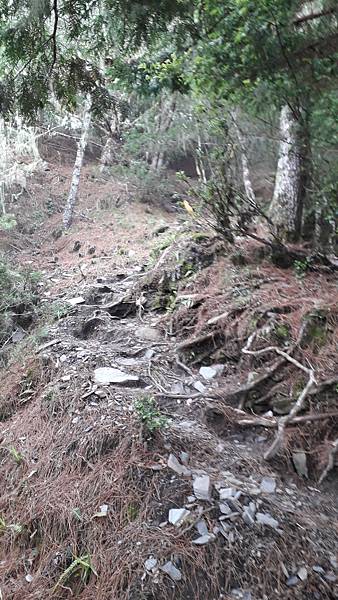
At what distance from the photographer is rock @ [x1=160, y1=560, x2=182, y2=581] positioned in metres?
2.84

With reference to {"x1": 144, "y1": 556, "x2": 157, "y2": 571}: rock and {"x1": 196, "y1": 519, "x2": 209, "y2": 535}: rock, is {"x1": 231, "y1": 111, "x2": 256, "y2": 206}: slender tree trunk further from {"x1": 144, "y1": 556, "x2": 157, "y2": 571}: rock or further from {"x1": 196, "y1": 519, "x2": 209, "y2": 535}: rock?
{"x1": 144, "y1": 556, "x2": 157, "y2": 571}: rock

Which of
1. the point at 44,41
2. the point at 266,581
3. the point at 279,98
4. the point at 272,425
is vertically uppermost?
the point at 44,41

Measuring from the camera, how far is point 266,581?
9.06 ft

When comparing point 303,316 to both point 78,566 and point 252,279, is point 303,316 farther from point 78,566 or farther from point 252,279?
point 78,566

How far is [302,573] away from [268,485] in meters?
0.66

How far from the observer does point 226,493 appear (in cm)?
322

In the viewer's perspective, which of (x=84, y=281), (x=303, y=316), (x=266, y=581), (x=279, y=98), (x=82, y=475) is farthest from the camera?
(x=84, y=281)

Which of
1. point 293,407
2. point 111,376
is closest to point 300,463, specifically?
point 293,407

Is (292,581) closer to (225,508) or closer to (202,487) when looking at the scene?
(225,508)

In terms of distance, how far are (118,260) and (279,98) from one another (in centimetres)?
523

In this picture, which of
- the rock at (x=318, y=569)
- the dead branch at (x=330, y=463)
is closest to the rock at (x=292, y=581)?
the rock at (x=318, y=569)

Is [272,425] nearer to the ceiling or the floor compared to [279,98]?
nearer to the floor

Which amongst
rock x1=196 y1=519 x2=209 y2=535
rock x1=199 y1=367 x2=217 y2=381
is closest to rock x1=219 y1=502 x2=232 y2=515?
rock x1=196 y1=519 x2=209 y2=535

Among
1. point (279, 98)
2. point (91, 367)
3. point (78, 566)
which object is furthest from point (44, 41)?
point (78, 566)
